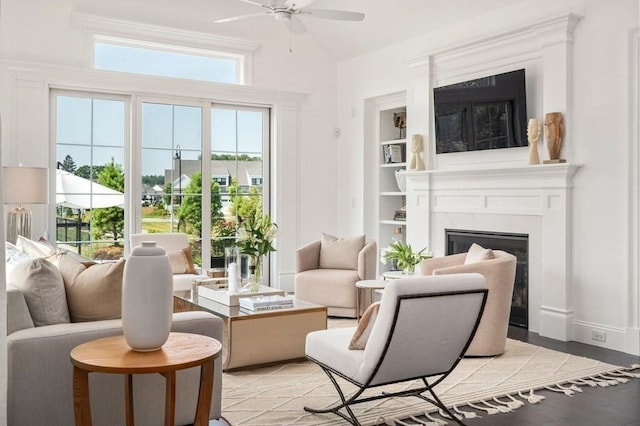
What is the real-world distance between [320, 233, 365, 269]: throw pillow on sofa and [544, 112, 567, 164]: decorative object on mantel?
79.5 inches

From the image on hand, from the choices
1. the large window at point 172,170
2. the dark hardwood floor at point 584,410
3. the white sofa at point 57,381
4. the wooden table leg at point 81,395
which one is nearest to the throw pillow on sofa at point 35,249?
the white sofa at point 57,381

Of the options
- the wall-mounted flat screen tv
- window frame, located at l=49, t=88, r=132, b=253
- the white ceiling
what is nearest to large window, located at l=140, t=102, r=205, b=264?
window frame, located at l=49, t=88, r=132, b=253

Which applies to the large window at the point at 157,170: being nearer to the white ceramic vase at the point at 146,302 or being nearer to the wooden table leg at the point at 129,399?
the wooden table leg at the point at 129,399

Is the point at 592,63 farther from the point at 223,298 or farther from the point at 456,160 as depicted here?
the point at 223,298

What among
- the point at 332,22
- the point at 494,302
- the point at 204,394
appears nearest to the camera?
the point at 204,394

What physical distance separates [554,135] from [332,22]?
128 inches

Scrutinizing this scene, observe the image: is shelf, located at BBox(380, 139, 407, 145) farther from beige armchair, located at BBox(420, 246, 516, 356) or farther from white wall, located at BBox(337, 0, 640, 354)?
beige armchair, located at BBox(420, 246, 516, 356)

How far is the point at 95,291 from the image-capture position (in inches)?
113

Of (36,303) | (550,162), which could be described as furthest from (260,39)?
(36,303)

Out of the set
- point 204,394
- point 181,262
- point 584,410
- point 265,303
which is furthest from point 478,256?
point 181,262

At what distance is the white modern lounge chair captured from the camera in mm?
2855

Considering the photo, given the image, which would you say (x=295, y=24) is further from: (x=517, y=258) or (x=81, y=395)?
(x=81, y=395)

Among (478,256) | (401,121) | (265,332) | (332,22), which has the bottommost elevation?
(265,332)

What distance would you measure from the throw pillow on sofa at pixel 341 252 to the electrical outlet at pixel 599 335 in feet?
7.41
